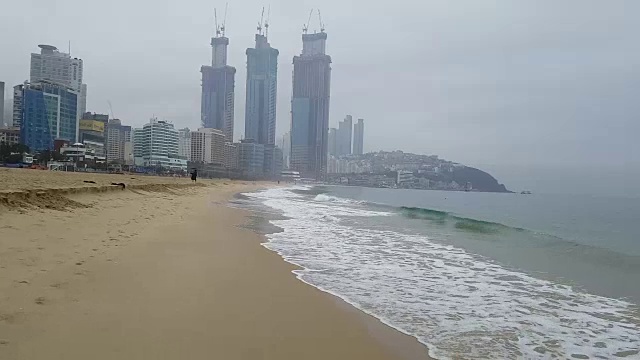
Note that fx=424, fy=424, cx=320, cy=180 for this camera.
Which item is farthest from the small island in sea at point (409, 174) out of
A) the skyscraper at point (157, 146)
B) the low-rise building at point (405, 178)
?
the skyscraper at point (157, 146)

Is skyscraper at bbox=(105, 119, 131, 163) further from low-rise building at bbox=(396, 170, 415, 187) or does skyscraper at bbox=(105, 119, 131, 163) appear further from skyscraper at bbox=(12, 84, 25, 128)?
low-rise building at bbox=(396, 170, 415, 187)

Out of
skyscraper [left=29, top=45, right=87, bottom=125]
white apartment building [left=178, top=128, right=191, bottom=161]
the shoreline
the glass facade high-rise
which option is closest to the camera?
the shoreline

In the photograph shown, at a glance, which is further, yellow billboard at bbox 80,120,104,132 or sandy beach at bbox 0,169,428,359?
yellow billboard at bbox 80,120,104,132

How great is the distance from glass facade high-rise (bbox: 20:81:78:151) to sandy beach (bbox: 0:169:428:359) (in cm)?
11309

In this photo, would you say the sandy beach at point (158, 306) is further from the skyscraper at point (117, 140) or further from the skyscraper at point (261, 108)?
the skyscraper at point (261, 108)

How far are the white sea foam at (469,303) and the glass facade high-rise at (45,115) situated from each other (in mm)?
113795

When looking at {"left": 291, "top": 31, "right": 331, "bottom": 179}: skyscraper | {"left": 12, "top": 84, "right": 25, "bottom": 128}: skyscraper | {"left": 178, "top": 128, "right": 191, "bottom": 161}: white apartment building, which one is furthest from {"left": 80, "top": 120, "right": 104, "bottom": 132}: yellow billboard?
{"left": 291, "top": 31, "right": 331, "bottom": 179}: skyscraper

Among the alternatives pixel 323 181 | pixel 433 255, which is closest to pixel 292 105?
pixel 323 181

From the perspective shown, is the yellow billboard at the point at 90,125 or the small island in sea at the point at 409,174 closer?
the yellow billboard at the point at 90,125

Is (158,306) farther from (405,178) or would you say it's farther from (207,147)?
(405,178)

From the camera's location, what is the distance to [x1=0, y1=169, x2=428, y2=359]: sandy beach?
3271mm

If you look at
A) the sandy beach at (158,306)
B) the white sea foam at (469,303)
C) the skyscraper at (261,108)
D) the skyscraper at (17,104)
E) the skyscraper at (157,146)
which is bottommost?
the white sea foam at (469,303)

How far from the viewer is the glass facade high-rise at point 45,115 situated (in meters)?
102

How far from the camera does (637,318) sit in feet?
18.8
